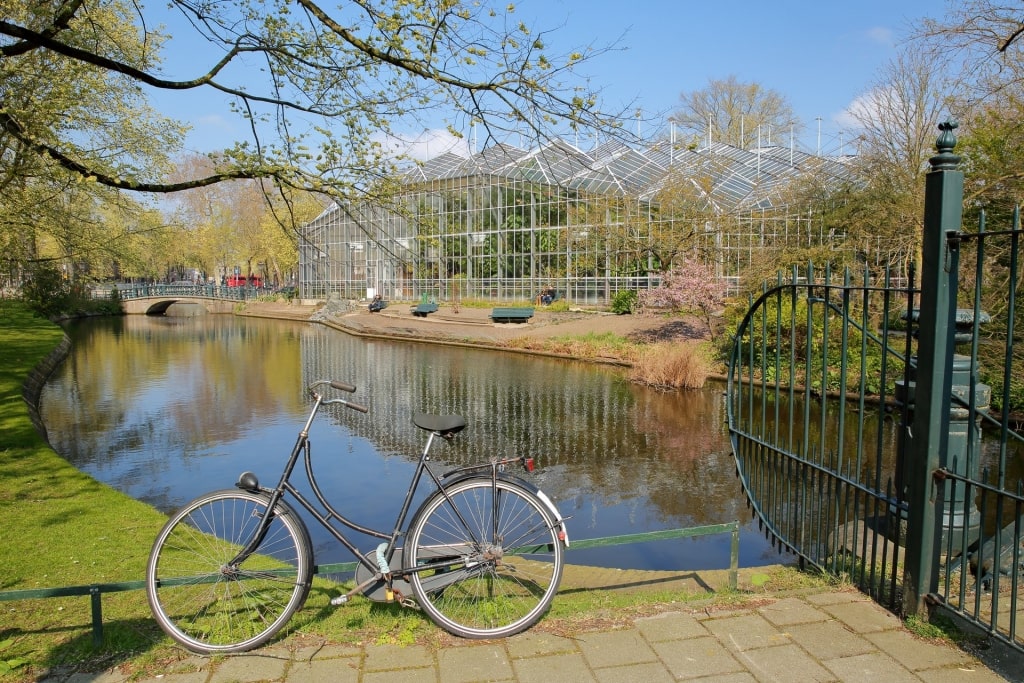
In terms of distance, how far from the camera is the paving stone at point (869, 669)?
2689 mm

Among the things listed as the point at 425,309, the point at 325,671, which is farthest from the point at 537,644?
the point at 425,309

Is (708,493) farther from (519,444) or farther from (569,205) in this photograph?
(569,205)

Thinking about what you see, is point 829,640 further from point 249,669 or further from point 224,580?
point 224,580

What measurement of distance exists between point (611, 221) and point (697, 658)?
88.5ft

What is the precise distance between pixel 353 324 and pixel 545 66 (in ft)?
99.6

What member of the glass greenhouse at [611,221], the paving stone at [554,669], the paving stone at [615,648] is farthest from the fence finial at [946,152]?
the glass greenhouse at [611,221]

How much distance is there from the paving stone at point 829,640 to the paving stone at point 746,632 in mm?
73

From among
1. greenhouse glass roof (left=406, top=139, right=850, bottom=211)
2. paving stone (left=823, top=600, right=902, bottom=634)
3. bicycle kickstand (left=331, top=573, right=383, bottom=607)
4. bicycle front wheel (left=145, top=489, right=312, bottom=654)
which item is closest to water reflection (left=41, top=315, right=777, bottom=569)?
paving stone (left=823, top=600, right=902, bottom=634)

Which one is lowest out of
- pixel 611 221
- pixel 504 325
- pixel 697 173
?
pixel 504 325

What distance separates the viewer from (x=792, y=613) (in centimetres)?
326

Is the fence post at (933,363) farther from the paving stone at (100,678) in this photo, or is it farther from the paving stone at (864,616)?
the paving stone at (100,678)

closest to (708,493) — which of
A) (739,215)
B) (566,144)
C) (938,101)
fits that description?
(566,144)

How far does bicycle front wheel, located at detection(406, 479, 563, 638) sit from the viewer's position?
306 centimetres

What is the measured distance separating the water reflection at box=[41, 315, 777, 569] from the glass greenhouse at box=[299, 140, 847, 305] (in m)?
4.59
